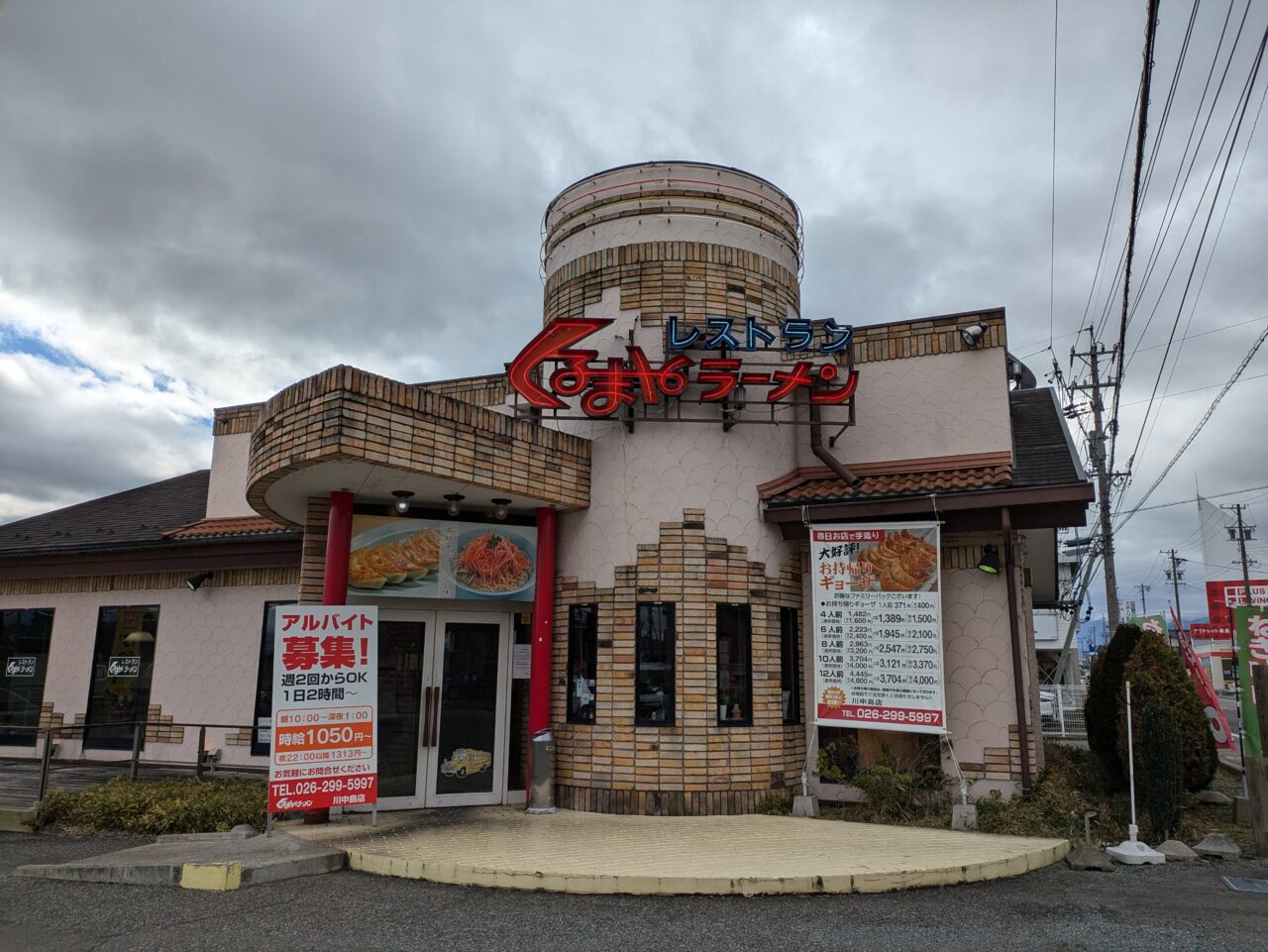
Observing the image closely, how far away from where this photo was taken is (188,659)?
44.8 feet

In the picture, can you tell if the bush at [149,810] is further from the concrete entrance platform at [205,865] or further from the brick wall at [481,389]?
the brick wall at [481,389]

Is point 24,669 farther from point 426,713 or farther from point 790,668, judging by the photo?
point 790,668

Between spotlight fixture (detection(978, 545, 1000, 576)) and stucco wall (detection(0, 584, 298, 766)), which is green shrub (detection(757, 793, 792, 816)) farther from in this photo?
stucco wall (detection(0, 584, 298, 766))

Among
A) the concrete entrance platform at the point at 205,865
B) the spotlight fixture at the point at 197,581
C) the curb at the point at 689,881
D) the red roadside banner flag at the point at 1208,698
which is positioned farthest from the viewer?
the spotlight fixture at the point at 197,581

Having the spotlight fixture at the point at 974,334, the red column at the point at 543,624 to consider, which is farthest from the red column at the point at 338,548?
the spotlight fixture at the point at 974,334

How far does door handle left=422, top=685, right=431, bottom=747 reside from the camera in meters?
9.91

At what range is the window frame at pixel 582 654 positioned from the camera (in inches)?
401

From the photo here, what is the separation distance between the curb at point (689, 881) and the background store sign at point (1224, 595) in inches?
1612

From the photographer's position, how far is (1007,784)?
32.0ft

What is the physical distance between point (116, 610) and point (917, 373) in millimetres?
12997

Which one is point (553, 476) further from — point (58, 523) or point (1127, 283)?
point (58, 523)

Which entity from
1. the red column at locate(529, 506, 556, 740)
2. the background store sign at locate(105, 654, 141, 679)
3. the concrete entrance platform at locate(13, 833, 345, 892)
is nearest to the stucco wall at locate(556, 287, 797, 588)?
the red column at locate(529, 506, 556, 740)

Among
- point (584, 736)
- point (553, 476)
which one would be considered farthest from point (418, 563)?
point (584, 736)

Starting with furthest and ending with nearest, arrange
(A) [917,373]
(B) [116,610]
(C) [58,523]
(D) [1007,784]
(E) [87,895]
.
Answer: (C) [58,523], (B) [116,610], (A) [917,373], (D) [1007,784], (E) [87,895]
